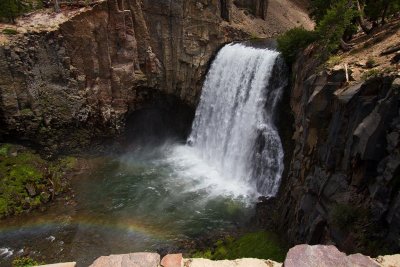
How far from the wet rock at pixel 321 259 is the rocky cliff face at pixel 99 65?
970 inches

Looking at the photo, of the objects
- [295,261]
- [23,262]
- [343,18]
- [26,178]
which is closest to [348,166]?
[295,261]

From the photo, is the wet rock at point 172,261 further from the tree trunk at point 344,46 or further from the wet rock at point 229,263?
the tree trunk at point 344,46

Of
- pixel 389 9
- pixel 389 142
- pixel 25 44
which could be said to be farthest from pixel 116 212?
pixel 389 9

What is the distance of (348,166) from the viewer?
37.7ft

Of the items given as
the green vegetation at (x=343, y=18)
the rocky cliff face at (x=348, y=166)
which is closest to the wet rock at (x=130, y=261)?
the rocky cliff face at (x=348, y=166)

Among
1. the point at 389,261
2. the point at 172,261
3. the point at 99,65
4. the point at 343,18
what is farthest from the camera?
the point at 99,65

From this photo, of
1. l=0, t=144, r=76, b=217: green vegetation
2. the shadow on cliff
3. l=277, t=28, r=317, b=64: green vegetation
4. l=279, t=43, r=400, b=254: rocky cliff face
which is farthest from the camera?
the shadow on cliff

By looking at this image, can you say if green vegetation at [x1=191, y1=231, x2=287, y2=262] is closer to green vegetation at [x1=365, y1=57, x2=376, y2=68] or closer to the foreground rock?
green vegetation at [x1=365, y1=57, x2=376, y2=68]

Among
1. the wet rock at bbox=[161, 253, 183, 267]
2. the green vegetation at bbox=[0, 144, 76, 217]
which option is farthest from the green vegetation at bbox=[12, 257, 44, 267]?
the wet rock at bbox=[161, 253, 183, 267]

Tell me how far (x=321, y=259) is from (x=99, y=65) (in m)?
25.4

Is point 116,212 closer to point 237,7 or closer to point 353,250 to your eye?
point 353,250

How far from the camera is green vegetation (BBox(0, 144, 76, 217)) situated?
21156 millimetres

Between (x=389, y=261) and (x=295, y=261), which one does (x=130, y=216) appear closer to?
(x=295, y=261)

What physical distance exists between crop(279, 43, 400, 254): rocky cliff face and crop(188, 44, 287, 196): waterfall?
17.3ft
